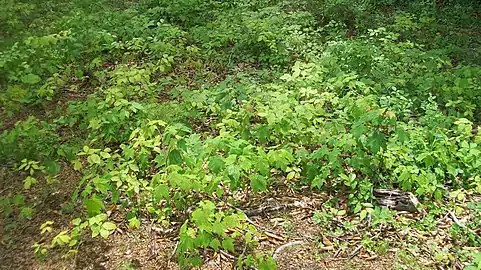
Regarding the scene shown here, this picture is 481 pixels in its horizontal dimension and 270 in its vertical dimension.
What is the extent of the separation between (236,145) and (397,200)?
61.9 inches

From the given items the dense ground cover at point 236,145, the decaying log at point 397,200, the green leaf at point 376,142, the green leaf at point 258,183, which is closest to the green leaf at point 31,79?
the dense ground cover at point 236,145

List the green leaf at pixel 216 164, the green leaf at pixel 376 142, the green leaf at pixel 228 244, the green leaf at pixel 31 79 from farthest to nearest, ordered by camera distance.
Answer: the green leaf at pixel 31 79 < the green leaf at pixel 376 142 < the green leaf at pixel 216 164 < the green leaf at pixel 228 244

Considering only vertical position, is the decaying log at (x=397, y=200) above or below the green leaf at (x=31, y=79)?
below

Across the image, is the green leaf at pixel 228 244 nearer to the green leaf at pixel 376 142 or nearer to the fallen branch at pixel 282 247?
the fallen branch at pixel 282 247

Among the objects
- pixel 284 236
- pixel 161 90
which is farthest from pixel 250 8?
pixel 284 236

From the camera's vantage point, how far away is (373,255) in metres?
3.54

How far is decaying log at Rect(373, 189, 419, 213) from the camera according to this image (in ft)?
12.7

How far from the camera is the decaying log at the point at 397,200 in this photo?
3861 mm

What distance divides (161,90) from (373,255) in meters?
3.52

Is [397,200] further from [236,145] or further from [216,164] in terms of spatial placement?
[216,164]

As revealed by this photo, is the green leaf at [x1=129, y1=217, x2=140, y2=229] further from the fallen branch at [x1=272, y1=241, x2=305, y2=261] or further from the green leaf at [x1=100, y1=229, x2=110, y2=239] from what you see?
the fallen branch at [x1=272, y1=241, x2=305, y2=261]

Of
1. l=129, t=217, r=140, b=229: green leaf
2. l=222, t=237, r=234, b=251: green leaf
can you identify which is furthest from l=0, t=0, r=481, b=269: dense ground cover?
l=129, t=217, r=140, b=229: green leaf

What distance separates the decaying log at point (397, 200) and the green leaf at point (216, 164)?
1524 mm

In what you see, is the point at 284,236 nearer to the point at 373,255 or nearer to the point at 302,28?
the point at 373,255
